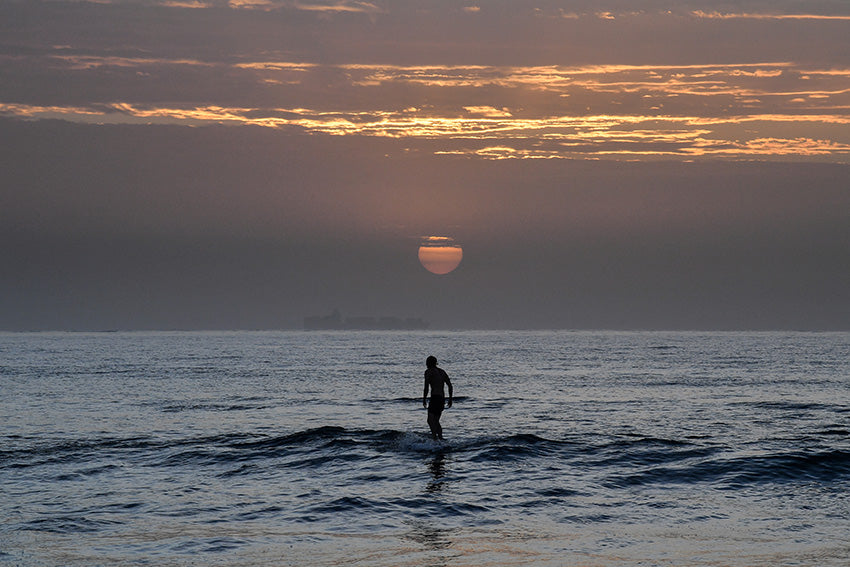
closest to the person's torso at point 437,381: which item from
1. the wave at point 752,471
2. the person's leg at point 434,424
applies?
the person's leg at point 434,424

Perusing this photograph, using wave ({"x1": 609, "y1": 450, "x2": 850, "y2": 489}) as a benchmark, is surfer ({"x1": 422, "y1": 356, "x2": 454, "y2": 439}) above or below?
above

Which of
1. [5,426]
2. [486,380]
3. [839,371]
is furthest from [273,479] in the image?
[839,371]

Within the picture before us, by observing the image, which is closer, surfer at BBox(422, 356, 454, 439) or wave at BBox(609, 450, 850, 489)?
wave at BBox(609, 450, 850, 489)

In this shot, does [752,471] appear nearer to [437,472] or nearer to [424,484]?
[437,472]

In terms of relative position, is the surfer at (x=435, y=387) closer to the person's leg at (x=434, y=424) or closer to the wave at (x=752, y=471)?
the person's leg at (x=434, y=424)

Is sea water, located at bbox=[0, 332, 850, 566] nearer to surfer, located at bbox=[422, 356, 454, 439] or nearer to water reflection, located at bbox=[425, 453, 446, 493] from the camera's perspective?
water reflection, located at bbox=[425, 453, 446, 493]

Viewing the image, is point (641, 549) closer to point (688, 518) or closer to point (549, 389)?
point (688, 518)

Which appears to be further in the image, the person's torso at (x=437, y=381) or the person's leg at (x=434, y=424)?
the person's leg at (x=434, y=424)

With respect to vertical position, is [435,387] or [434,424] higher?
[435,387]

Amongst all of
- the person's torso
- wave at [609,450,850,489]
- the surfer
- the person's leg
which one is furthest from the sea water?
the person's torso

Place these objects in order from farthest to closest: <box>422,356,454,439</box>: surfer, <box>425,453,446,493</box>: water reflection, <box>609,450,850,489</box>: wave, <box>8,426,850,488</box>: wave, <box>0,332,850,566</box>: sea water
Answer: <box>422,356,454,439</box>: surfer < <box>8,426,850,488</box>: wave < <box>609,450,850,489</box>: wave < <box>425,453,446,493</box>: water reflection < <box>0,332,850,566</box>: sea water

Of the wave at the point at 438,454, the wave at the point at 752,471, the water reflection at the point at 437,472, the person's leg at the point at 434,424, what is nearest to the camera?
the water reflection at the point at 437,472

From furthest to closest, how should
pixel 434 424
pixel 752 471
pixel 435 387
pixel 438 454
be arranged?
1. pixel 434 424
2. pixel 435 387
3. pixel 438 454
4. pixel 752 471

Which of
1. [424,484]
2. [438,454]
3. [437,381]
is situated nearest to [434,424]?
[437,381]
